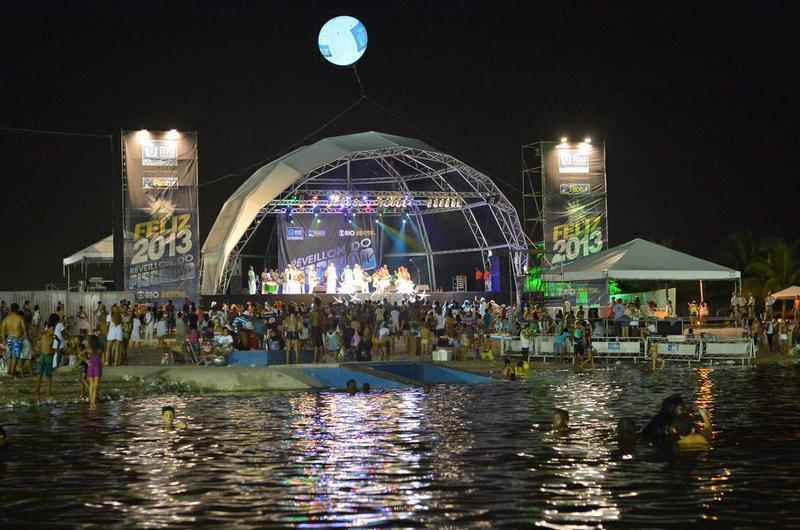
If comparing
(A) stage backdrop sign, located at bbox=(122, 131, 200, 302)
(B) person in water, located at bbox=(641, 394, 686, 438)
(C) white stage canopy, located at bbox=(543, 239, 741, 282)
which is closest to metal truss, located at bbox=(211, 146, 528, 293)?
(A) stage backdrop sign, located at bbox=(122, 131, 200, 302)

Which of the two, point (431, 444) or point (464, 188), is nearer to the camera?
point (431, 444)

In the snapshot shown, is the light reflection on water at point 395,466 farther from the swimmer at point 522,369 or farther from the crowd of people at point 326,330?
the crowd of people at point 326,330

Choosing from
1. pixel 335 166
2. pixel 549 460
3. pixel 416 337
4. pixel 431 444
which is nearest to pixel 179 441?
pixel 431 444

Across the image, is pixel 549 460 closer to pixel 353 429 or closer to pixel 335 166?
pixel 353 429

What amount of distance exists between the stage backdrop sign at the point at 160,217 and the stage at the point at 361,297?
2.75m

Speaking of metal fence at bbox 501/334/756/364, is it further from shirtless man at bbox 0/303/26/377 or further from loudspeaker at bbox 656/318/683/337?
shirtless man at bbox 0/303/26/377

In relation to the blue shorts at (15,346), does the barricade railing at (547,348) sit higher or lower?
lower

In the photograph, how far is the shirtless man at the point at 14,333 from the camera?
55.5 ft

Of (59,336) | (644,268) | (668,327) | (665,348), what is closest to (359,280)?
(644,268)

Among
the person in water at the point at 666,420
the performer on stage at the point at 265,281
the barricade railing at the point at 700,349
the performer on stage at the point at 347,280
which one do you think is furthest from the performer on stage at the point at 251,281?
the person in water at the point at 666,420

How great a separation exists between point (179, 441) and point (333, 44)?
19.2 meters

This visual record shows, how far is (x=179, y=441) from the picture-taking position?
11680 mm

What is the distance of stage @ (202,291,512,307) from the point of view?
33906mm

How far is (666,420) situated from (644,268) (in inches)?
522
